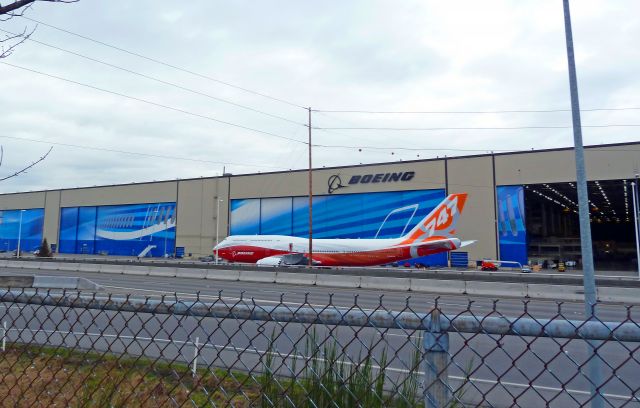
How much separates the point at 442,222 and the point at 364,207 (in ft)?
55.0

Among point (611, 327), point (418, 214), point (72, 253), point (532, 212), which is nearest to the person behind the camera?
point (611, 327)

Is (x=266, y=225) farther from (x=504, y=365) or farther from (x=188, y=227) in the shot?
(x=504, y=365)

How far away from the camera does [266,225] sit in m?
60.0

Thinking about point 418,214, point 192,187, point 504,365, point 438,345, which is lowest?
point 504,365

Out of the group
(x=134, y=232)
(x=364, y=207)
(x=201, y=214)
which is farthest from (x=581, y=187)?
(x=134, y=232)

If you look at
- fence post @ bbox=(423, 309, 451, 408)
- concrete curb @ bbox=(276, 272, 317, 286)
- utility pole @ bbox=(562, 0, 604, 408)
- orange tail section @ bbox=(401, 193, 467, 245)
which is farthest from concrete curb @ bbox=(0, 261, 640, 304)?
fence post @ bbox=(423, 309, 451, 408)

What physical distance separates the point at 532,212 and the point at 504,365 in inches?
2417

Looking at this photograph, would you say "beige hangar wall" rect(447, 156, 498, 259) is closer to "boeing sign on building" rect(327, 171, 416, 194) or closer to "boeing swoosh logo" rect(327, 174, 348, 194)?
"boeing sign on building" rect(327, 171, 416, 194)

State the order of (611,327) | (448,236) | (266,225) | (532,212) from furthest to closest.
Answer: (532,212), (266,225), (448,236), (611,327)

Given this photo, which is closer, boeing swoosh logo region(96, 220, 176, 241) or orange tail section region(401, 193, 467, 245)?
orange tail section region(401, 193, 467, 245)

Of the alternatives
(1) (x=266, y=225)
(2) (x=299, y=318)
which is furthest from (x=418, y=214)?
(2) (x=299, y=318)

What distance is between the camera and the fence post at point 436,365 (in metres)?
2.23

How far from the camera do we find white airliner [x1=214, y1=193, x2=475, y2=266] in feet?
125

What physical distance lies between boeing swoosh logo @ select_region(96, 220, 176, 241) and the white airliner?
23.4 metres
